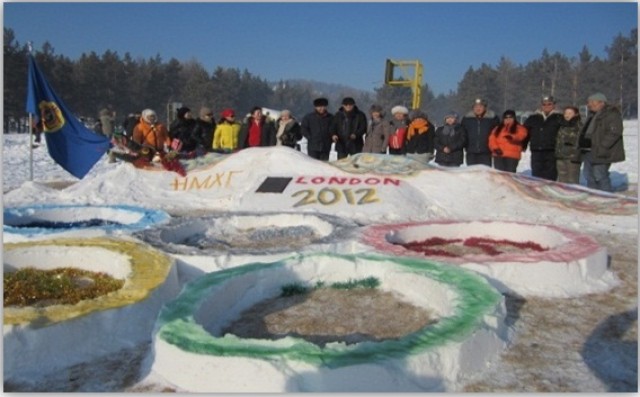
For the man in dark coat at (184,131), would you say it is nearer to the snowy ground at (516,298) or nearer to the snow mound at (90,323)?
the snowy ground at (516,298)

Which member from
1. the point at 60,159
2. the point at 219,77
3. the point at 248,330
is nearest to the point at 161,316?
the point at 248,330

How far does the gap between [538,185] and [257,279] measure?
5.81 metres

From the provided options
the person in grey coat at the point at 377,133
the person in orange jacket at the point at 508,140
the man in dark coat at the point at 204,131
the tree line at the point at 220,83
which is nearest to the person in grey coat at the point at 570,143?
the person in orange jacket at the point at 508,140

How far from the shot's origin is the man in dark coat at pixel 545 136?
9.52 m

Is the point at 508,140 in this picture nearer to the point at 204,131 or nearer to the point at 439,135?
the point at 439,135

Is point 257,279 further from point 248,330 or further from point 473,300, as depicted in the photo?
point 473,300

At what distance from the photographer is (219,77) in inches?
2393

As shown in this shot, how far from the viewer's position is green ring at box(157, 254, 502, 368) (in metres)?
3.02

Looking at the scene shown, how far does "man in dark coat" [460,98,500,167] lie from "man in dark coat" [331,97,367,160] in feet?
6.15

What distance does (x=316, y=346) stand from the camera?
311 cm

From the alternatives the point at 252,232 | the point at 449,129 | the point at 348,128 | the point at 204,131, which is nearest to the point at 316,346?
the point at 252,232

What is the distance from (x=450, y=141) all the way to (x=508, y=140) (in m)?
0.94

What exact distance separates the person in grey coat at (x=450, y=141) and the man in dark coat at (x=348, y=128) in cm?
145

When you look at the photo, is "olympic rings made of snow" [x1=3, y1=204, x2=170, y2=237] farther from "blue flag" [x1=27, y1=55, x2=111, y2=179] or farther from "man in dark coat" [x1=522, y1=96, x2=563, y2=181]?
"man in dark coat" [x1=522, y1=96, x2=563, y2=181]
